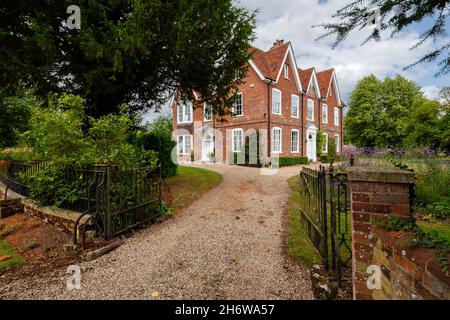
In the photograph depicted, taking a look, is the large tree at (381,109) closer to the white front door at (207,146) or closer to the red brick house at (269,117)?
the red brick house at (269,117)

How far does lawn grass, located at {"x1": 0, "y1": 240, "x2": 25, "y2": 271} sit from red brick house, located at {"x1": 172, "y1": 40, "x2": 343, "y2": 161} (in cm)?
1272

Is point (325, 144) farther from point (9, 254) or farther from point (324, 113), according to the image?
point (9, 254)

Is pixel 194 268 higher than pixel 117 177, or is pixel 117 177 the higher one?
pixel 117 177

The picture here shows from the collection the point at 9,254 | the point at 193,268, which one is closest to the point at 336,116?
the point at 193,268

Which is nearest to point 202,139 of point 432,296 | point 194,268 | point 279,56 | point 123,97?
point 279,56

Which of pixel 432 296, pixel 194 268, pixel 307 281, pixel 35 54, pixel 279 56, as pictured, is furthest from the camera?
pixel 279 56

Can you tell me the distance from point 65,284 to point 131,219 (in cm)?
200

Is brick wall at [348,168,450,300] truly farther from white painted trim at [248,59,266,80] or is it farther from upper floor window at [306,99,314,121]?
upper floor window at [306,99,314,121]

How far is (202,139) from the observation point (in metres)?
22.4

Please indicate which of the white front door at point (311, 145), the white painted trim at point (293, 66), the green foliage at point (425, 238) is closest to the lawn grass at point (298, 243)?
the green foliage at point (425, 238)

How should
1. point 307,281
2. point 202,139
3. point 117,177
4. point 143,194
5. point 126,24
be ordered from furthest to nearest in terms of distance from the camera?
1. point 202,139
2. point 126,24
3. point 143,194
4. point 117,177
5. point 307,281

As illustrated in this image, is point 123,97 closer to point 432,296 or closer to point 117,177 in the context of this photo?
point 117,177

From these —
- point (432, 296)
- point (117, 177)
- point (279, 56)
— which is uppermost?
point (279, 56)
